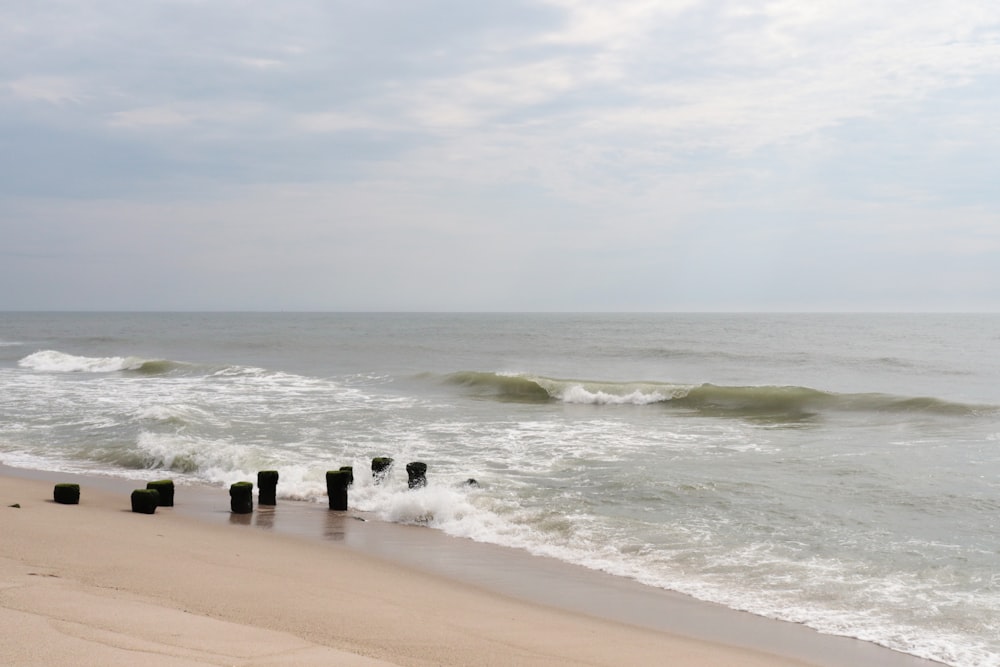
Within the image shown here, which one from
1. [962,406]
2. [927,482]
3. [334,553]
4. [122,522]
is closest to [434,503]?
[334,553]

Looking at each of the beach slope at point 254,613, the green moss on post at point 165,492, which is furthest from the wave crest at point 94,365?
the beach slope at point 254,613

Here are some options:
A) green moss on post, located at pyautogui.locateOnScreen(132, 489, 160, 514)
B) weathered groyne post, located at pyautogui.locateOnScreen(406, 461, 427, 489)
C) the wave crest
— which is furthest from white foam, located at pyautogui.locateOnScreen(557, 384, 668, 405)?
the wave crest

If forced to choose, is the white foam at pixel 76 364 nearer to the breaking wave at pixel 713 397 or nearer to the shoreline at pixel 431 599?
the breaking wave at pixel 713 397

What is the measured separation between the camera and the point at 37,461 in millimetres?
13562

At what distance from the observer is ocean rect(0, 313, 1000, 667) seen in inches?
298


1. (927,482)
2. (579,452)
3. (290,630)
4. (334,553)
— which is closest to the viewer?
(290,630)

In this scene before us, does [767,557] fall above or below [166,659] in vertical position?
below

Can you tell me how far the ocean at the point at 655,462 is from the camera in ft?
24.8

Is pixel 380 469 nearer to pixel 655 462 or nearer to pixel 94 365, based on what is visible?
pixel 655 462

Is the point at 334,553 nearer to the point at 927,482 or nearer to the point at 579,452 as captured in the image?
the point at 579,452

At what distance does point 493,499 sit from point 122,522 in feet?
14.7

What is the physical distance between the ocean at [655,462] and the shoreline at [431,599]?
451mm

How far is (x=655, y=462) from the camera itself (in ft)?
44.2

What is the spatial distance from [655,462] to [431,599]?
25.3ft
